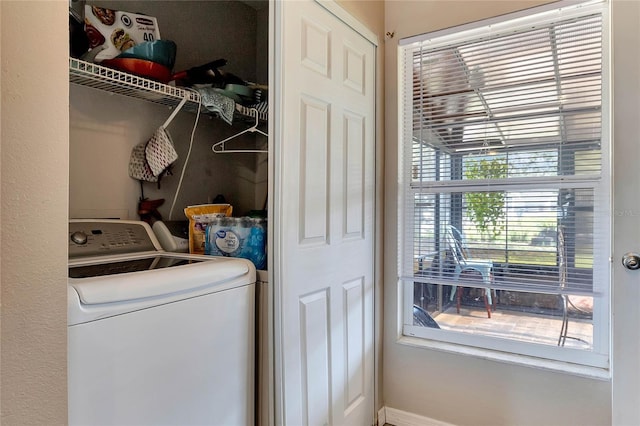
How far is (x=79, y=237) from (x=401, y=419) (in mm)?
1750

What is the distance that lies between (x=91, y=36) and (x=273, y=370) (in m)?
1.34

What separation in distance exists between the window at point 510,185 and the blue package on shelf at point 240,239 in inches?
36.3

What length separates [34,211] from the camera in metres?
0.68

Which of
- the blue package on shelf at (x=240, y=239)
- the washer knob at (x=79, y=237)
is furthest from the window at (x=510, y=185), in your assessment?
the washer knob at (x=79, y=237)

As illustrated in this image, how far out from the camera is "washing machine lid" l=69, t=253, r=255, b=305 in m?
0.90

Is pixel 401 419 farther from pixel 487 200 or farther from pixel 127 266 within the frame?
pixel 127 266

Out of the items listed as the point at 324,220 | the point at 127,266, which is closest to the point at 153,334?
the point at 127,266

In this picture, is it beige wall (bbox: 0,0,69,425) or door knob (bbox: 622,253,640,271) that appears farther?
door knob (bbox: 622,253,640,271)

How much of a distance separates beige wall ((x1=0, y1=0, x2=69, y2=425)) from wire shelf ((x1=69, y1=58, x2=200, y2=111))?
0.64m

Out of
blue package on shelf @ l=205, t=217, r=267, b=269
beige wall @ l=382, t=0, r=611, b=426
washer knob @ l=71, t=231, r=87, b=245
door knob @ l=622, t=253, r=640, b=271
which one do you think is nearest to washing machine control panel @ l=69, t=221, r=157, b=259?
washer knob @ l=71, t=231, r=87, b=245

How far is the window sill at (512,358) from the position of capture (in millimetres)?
1658

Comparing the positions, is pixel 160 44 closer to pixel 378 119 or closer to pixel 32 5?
pixel 32 5

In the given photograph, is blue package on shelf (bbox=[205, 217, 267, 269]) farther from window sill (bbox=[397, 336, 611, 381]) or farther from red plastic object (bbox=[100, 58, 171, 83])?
window sill (bbox=[397, 336, 611, 381])

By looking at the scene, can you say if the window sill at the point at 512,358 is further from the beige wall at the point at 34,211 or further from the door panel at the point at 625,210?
the beige wall at the point at 34,211
